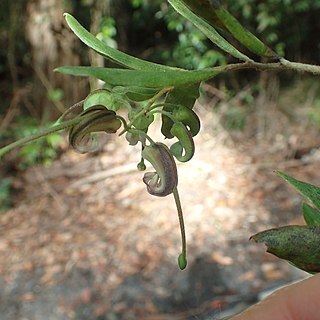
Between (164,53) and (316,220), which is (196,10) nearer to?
(316,220)

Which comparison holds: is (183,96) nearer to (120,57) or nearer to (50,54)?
(120,57)

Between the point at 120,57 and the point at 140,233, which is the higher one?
the point at 140,233

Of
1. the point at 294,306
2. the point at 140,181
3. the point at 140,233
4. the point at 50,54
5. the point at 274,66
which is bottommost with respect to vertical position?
the point at 294,306

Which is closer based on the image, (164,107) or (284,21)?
(164,107)

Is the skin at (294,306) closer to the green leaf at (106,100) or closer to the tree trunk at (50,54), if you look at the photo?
the green leaf at (106,100)

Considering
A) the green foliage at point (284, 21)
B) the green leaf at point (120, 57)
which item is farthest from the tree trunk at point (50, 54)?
the green leaf at point (120, 57)

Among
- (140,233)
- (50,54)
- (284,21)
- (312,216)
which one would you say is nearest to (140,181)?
(140,233)
